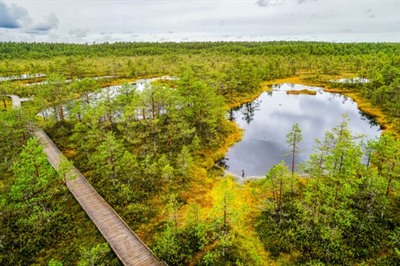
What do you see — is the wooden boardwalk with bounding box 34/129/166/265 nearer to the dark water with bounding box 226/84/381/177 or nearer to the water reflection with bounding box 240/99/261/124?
the dark water with bounding box 226/84/381/177

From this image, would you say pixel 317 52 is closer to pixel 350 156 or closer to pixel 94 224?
pixel 350 156

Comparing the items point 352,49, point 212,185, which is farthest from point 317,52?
point 212,185

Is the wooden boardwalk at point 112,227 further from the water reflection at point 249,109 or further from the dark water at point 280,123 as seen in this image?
the water reflection at point 249,109

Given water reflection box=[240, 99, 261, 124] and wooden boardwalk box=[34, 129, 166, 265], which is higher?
water reflection box=[240, 99, 261, 124]

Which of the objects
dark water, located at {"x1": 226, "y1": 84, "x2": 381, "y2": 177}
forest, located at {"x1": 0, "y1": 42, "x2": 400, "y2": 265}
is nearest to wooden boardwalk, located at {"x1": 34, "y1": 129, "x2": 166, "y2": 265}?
forest, located at {"x1": 0, "y1": 42, "x2": 400, "y2": 265}

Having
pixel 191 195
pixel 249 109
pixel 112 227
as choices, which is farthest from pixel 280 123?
pixel 112 227

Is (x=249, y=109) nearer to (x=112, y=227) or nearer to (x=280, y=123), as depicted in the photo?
(x=280, y=123)

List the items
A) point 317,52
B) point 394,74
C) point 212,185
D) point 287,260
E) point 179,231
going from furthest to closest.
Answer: point 317,52 → point 394,74 → point 212,185 → point 179,231 → point 287,260
